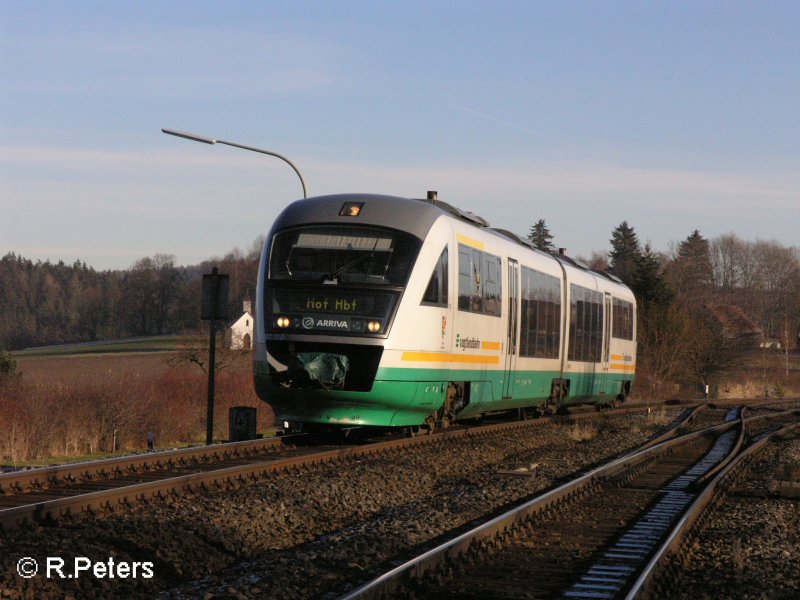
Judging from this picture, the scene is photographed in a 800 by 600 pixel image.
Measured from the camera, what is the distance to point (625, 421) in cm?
2825

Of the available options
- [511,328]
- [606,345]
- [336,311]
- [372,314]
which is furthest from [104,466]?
[606,345]

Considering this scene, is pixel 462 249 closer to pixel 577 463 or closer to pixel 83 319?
pixel 577 463

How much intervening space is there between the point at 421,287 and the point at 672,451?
6.38 m

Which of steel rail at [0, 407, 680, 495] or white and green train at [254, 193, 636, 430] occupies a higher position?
white and green train at [254, 193, 636, 430]

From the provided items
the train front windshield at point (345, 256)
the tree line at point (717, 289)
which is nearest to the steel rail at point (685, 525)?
the train front windshield at point (345, 256)

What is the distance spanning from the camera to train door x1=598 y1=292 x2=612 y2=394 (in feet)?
97.4

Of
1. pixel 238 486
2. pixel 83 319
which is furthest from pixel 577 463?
pixel 83 319

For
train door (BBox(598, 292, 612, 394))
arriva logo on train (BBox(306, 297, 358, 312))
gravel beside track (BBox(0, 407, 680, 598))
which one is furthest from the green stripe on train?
train door (BBox(598, 292, 612, 394))

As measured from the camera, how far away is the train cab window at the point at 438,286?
1612 cm

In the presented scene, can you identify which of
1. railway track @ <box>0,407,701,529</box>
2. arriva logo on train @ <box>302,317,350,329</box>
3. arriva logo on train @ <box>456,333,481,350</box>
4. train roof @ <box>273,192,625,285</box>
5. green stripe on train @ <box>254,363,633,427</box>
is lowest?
railway track @ <box>0,407,701,529</box>

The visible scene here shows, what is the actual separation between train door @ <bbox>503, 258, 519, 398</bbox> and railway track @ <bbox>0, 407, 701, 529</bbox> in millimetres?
4037

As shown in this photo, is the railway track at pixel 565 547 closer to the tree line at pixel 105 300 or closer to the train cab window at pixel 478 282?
the train cab window at pixel 478 282

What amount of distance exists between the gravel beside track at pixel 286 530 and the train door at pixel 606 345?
14.4 metres

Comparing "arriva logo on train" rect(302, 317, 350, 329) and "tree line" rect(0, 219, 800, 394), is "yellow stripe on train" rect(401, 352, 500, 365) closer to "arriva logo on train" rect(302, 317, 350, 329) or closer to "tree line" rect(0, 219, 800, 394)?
"arriva logo on train" rect(302, 317, 350, 329)
